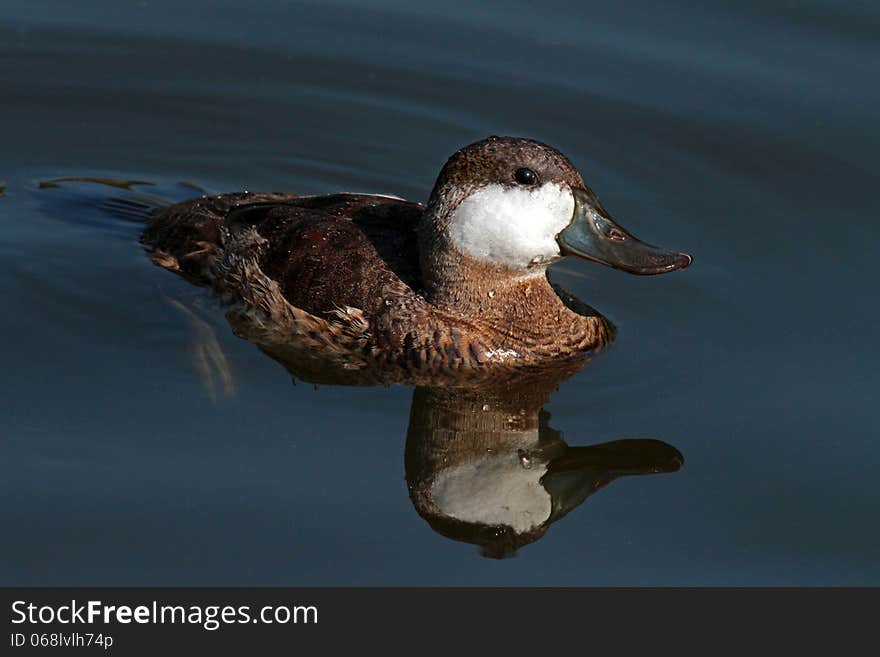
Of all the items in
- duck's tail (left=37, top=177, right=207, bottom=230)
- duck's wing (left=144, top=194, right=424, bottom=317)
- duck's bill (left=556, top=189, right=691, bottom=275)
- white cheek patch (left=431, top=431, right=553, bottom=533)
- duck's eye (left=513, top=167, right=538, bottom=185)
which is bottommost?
white cheek patch (left=431, top=431, right=553, bottom=533)

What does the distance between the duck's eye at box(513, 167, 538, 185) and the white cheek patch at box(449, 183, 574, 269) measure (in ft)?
0.12

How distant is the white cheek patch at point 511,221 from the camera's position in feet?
21.3

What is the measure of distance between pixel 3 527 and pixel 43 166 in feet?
11.9

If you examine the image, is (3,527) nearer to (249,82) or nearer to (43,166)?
(43,166)

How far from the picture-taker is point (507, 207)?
21.3 ft

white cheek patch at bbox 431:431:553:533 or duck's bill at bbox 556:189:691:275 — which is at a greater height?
duck's bill at bbox 556:189:691:275

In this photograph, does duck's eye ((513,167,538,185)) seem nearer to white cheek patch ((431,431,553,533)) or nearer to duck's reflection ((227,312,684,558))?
duck's reflection ((227,312,684,558))

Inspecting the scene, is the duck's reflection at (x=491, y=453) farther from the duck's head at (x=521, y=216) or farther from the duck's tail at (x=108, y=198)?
the duck's tail at (x=108, y=198)

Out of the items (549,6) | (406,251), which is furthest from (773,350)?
(549,6)

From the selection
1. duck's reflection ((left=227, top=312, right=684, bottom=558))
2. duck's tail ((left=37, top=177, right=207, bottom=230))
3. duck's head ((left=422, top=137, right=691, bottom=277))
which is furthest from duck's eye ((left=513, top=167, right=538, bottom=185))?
duck's tail ((left=37, top=177, right=207, bottom=230))

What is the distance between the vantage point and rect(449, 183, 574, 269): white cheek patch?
6484 millimetres

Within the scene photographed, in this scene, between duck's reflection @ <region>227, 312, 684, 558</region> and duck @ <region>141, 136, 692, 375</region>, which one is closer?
duck's reflection @ <region>227, 312, 684, 558</region>

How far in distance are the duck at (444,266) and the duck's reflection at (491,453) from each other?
0.07 m

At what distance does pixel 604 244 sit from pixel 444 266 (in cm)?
73
